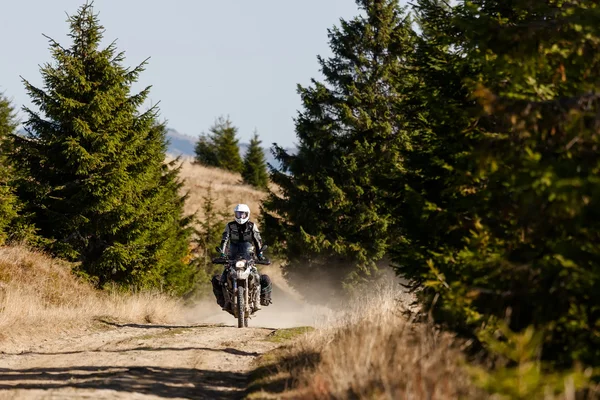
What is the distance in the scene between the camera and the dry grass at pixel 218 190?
52.4 m

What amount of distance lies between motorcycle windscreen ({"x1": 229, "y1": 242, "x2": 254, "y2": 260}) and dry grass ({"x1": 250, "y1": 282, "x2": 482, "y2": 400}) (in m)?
5.55

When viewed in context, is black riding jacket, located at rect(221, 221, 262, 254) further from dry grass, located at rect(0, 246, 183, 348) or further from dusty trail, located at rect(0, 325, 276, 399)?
dry grass, located at rect(0, 246, 183, 348)

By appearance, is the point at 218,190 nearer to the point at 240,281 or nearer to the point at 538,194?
the point at 240,281

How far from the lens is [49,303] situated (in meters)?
16.4

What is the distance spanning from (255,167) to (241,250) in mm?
50504

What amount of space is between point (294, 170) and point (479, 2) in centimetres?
1803

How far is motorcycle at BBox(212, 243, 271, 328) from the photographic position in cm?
1441

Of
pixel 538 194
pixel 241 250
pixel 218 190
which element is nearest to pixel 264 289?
pixel 241 250

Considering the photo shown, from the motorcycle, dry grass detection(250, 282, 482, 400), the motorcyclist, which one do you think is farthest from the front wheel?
dry grass detection(250, 282, 482, 400)

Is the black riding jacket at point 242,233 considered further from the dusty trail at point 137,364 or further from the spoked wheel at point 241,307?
the dusty trail at point 137,364

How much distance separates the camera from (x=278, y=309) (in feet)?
109

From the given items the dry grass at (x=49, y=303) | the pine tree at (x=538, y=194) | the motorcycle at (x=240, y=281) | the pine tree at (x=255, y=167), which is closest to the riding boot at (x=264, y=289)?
the motorcycle at (x=240, y=281)

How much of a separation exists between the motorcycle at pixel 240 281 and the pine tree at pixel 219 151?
55957 mm

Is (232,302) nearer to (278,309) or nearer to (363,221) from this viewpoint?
(363,221)
